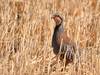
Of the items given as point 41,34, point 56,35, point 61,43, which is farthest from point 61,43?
point 41,34

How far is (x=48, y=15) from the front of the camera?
7664 millimetres

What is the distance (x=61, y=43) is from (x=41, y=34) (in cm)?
96

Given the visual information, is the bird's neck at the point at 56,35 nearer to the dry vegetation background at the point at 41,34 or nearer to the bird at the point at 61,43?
the bird at the point at 61,43

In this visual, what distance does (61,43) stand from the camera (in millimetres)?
6395

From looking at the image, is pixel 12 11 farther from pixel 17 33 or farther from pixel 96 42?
pixel 96 42

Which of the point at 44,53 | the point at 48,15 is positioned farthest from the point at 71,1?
the point at 44,53

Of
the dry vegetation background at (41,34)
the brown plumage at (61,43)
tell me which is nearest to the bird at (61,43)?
the brown plumage at (61,43)

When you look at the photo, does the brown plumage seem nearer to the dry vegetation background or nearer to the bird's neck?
the bird's neck

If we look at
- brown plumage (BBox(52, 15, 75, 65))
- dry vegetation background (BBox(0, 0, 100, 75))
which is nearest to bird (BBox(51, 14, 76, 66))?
brown plumage (BBox(52, 15, 75, 65))

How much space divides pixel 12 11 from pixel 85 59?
1948 millimetres

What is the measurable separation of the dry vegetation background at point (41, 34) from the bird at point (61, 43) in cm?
11

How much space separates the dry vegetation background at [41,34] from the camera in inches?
233

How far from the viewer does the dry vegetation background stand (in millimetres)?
5930

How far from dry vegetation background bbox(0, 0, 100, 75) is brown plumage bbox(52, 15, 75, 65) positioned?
0.38 ft
